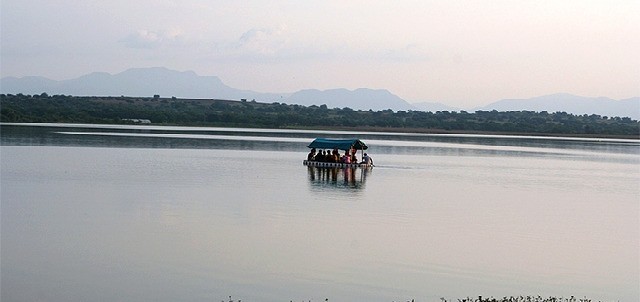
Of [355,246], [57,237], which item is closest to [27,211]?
[57,237]

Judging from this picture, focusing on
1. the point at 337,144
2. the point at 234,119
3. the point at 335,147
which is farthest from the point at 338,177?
the point at 234,119

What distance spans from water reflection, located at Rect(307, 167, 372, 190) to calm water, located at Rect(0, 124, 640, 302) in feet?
0.55

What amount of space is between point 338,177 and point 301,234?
1836 cm

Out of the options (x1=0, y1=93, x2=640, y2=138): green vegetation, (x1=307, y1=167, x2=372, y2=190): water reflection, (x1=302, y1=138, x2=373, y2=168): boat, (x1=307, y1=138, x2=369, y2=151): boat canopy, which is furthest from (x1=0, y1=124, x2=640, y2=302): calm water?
(x1=0, y1=93, x2=640, y2=138): green vegetation

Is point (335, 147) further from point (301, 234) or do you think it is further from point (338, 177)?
point (301, 234)

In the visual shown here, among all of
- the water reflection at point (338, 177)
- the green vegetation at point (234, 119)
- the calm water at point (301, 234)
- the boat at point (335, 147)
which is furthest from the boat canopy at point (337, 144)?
the green vegetation at point (234, 119)

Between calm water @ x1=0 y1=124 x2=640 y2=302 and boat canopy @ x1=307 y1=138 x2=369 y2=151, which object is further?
boat canopy @ x1=307 y1=138 x2=369 y2=151

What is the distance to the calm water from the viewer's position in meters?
15.8

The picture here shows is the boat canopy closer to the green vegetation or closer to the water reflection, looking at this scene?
the water reflection

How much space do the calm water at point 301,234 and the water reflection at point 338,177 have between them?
17 cm

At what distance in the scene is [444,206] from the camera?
28344 mm

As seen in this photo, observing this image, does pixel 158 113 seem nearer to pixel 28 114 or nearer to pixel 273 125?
pixel 273 125

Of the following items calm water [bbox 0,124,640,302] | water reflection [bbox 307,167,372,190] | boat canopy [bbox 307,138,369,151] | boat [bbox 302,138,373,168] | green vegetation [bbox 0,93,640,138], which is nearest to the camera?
calm water [bbox 0,124,640,302]

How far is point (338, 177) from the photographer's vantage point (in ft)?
128
